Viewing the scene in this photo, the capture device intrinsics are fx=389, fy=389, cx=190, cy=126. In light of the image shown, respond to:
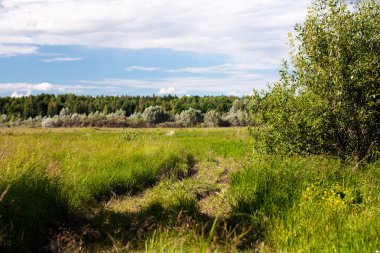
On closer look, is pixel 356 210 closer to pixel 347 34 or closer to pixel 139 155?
pixel 347 34

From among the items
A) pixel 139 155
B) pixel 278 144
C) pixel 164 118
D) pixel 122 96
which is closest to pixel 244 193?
pixel 278 144

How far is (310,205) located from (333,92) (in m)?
5.12

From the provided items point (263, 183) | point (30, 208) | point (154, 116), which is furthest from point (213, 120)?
point (30, 208)

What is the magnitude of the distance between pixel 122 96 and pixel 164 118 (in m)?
66.6

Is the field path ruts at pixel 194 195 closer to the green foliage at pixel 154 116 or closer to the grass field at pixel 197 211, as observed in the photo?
the grass field at pixel 197 211

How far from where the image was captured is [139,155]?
16.1m

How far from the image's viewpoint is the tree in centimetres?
1123

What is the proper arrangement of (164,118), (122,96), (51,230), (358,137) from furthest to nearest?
(122,96) < (164,118) < (358,137) < (51,230)

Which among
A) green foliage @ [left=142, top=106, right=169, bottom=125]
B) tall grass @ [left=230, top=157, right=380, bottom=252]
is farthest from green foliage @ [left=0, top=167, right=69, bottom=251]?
green foliage @ [left=142, top=106, right=169, bottom=125]

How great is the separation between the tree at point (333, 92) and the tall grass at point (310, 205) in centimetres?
124

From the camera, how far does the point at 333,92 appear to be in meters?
11.3

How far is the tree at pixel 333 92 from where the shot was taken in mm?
11227

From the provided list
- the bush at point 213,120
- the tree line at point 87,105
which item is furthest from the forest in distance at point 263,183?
the tree line at point 87,105

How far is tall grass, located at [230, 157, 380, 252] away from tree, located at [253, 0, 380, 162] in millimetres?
1240
